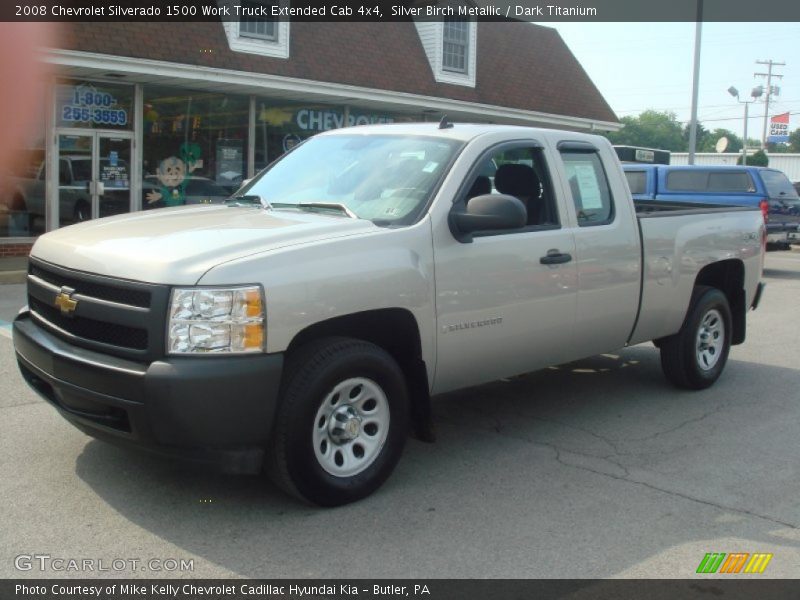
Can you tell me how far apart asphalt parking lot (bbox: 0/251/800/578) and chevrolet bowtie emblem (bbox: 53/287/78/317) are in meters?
0.95

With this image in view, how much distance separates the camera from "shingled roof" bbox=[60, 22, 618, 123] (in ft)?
48.7

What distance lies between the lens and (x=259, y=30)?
55.2 ft

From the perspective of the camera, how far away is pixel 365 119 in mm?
19750

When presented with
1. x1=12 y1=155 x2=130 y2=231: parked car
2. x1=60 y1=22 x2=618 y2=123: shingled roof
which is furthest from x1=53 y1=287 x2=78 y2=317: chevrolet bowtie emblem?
x1=12 y1=155 x2=130 y2=231: parked car

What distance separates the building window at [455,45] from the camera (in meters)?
20.6

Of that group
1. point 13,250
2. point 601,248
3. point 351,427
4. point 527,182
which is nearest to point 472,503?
point 351,427

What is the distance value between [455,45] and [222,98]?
21.2 ft

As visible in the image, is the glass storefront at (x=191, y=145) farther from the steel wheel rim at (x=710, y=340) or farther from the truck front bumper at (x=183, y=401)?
the truck front bumper at (x=183, y=401)

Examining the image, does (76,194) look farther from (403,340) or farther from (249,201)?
(403,340)

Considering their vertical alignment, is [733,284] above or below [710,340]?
above

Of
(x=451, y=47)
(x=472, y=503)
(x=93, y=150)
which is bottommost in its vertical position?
(x=472, y=503)

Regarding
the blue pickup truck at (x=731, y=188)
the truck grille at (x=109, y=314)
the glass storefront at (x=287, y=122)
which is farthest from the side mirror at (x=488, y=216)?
the glass storefront at (x=287, y=122)

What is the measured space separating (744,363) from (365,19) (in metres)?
13.6

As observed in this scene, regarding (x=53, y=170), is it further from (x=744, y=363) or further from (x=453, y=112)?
(x=744, y=363)
